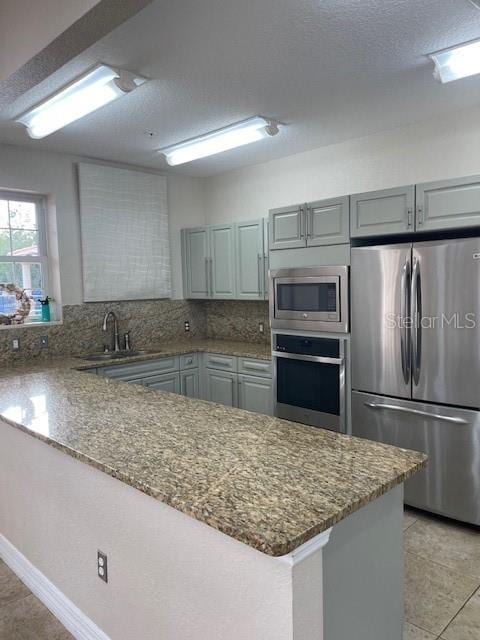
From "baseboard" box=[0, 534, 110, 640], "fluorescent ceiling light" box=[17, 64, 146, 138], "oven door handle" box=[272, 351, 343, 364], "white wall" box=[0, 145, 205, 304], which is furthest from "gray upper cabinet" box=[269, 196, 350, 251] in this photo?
"baseboard" box=[0, 534, 110, 640]

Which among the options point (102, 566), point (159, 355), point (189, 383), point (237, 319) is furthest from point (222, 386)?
point (102, 566)

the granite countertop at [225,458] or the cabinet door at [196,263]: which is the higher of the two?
the cabinet door at [196,263]

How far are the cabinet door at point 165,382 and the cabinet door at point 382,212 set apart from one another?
2.05m

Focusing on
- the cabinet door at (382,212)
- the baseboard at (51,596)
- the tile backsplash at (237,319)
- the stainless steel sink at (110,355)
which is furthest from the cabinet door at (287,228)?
the baseboard at (51,596)

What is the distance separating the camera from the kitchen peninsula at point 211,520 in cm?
120

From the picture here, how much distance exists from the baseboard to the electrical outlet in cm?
24

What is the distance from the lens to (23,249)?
400 centimetres

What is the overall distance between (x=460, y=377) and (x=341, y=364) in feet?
2.55

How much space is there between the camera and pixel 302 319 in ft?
11.4

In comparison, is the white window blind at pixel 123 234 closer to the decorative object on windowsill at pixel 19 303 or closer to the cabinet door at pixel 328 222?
the decorative object on windowsill at pixel 19 303

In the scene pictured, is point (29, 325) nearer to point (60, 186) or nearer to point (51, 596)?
point (60, 186)

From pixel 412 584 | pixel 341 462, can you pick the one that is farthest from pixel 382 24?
pixel 412 584

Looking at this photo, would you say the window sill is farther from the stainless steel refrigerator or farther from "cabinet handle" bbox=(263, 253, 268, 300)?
the stainless steel refrigerator

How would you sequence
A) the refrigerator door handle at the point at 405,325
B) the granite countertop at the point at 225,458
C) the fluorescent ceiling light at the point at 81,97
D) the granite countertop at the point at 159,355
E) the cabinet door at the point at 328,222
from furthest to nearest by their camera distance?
the granite countertop at the point at 159,355, the cabinet door at the point at 328,222, the refrigerator door handle at the point at 405,325, the fluorescent ceiling light at the point at 81,97, the granite countertop at the point at 225,458
